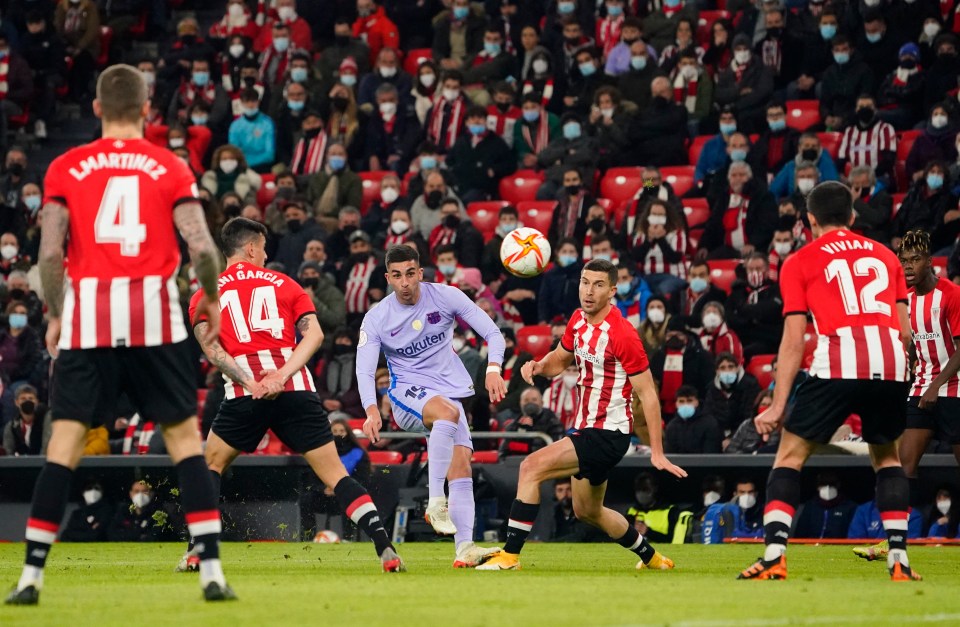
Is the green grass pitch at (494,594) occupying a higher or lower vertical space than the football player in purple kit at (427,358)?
lower

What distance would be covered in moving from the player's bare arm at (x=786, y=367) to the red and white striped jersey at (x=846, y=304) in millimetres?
96

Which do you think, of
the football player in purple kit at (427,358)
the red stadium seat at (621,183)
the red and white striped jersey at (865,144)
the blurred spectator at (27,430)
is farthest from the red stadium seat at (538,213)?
the football player in purple kit at (427,358)

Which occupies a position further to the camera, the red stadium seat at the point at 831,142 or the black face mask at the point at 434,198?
the black face mask at the point at 434,198

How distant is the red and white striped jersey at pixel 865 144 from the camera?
18.1 m

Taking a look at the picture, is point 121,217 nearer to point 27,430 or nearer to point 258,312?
point 258,312

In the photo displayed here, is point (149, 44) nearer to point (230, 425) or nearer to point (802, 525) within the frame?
point (802, 525)

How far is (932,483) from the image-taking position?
1420 centimetres

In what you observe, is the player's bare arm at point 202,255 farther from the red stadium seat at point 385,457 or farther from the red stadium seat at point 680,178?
the red stadium seat at point 680,178

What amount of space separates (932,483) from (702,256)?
14.6ft

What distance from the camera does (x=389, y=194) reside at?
65.7 feet

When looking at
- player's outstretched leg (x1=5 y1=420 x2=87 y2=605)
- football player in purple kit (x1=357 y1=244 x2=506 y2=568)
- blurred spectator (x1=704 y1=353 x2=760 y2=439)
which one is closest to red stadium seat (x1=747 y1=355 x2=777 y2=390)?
blurred spectator (x1=704 y1=353 x2=760 y2=439)

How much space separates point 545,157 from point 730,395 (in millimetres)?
5456

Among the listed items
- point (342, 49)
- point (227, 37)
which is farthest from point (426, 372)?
point (227, 37)

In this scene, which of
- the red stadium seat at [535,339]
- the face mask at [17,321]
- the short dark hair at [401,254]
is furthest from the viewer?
the face mask at [17,321]
